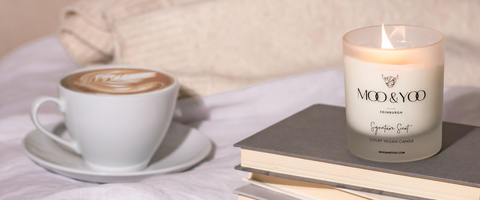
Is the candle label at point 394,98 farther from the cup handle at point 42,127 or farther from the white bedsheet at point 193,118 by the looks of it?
the cup handle at point 42,127

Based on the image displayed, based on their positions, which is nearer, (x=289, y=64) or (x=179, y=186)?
(x=179, y=186)

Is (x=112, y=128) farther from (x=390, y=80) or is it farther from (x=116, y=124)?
(x=390, y=80)

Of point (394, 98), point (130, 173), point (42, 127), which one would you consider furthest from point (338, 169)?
point (42, 127)

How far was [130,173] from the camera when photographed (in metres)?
0.56

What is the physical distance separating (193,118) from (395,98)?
0.52 metres

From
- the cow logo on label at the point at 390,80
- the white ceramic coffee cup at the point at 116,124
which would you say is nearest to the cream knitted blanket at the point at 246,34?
the white ceramic coffee cup at the point at 116,124

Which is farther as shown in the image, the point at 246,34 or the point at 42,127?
the point at 246,34

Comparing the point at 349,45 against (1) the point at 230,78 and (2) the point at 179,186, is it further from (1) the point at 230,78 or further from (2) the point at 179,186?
(1) the point at 230,78

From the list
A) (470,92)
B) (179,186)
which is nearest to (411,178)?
(179,186)

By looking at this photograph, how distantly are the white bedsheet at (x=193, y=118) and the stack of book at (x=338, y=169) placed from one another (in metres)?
0.10

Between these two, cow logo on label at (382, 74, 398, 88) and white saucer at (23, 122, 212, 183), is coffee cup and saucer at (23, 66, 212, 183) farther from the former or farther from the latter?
cow logo on label at (382, 74, 398, 88)

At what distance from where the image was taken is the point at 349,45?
39 centimetres

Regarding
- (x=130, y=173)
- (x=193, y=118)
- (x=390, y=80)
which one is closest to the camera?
(x=390, y=80)

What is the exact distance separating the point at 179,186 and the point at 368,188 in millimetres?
234
